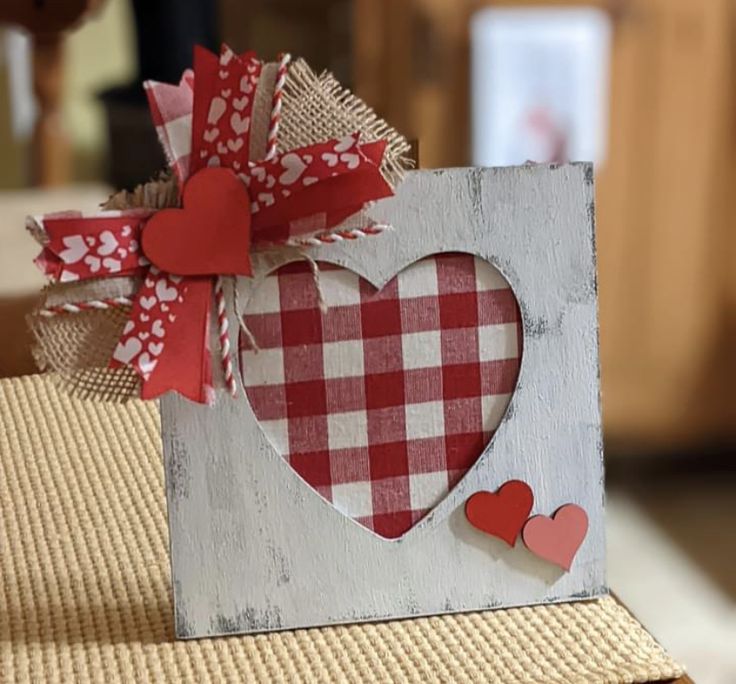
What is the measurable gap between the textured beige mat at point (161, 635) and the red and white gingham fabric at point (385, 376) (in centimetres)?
6

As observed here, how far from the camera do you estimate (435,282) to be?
1.77 ft

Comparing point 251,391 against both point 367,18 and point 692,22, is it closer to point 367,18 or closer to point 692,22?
point 367,18

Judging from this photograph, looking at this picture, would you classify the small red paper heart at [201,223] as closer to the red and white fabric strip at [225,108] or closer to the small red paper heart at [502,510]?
the red and white fabric strip at [225,108]

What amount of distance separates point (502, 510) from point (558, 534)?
3 centimetres

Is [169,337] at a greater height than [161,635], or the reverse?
[169,337]

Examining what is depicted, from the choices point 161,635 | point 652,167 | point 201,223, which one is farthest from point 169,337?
point 652,167

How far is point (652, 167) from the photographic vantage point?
6.43ft

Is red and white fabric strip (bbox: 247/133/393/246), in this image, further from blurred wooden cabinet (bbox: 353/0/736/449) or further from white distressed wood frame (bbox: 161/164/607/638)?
blurred wooden cabinet (bbox: 353/0/736/449)

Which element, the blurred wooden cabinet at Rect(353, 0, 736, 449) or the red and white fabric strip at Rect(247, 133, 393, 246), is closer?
the red and white fabric strip at Rect(247, 133, 393, 246)

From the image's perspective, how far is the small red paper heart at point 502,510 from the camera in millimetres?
553

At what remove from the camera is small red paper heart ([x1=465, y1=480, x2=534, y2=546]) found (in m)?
0.55

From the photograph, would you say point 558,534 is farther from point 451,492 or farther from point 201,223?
point 201,223

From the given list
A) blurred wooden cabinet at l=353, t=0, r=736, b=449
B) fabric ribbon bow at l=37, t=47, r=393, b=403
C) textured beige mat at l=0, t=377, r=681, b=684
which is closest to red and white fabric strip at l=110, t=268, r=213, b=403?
fabric ribbon bow at l=37, t=47, r=393, b=403

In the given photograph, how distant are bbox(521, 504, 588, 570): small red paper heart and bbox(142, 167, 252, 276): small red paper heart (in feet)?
0.68
